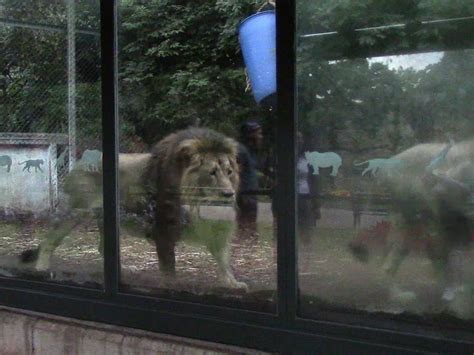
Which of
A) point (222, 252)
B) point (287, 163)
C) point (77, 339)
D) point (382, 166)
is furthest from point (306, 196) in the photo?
point (77, 339)

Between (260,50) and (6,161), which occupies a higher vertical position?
(260,50)

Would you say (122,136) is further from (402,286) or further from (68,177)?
(402,286)

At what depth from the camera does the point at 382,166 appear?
137 inches

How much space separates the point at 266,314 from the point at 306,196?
65 cm

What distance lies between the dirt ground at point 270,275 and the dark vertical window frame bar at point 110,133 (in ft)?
0.29

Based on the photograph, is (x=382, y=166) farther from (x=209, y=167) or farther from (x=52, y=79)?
(x=52, y=79)

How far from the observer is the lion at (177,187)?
167 inches

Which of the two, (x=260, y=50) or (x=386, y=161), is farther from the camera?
(x=260, y=50)

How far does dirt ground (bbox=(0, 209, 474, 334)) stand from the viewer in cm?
338

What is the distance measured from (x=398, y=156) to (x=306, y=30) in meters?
0.80

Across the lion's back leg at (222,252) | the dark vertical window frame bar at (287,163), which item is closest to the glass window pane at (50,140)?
the lion's back leg at (222,252)

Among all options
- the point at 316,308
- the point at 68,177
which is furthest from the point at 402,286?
the point at 68,177

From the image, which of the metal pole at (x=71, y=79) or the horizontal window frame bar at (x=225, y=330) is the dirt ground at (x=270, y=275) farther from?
the metal pole at (x=71, y=79)

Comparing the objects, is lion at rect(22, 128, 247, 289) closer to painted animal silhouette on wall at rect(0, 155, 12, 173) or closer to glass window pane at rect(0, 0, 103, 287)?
glass window pane at rect(0, 0, 103, 287)
